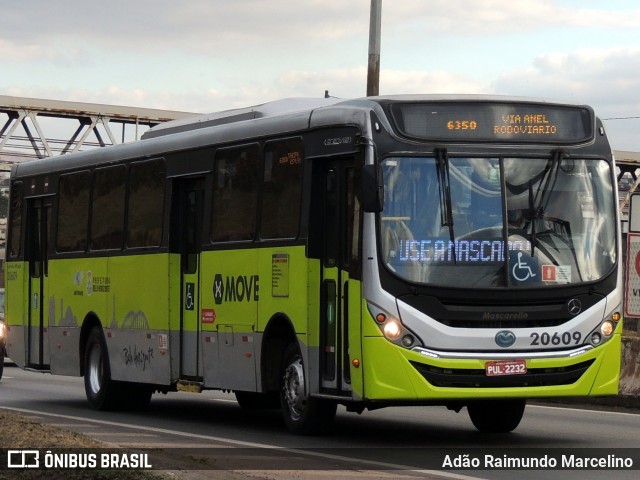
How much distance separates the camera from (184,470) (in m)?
11.9

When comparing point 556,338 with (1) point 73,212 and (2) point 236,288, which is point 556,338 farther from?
(1) point 73,212

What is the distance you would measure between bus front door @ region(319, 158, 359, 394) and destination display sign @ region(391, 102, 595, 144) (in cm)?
72

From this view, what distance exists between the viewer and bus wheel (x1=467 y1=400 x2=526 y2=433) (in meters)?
16.1

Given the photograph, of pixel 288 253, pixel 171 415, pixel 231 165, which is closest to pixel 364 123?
pixel 288 253

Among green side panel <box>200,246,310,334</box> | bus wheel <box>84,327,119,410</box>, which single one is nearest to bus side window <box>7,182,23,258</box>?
bus wheel <box>84,327,119,410</box>

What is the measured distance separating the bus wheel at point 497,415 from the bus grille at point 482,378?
156cm

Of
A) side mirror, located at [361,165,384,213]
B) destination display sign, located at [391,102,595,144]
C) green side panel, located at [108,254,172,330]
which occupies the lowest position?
green side panel, located at [108,254,172,330]

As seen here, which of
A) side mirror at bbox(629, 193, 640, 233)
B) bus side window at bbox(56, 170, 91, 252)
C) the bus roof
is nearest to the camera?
the bus roof

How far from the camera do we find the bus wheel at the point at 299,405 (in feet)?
50.6

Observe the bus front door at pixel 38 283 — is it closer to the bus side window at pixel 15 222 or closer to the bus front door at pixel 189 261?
the bus side window at pixel 15 222

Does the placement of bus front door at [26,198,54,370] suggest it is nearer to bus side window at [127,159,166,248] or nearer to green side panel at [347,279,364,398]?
bus side window at [127,159,166,248]

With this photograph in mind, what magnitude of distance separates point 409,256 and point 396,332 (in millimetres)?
687

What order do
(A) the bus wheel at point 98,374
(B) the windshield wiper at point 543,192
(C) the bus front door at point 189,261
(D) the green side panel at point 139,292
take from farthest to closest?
1. (A) the bus wheel at point 98,374
2. (D) the green side panel at point 139,292
3. (C) the bus front door at point 189,261
4. (B) the windshield wiper at point 543,192

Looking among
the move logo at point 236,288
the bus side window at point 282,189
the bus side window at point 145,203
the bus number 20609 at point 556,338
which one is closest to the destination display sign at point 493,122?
the bus side window at point 282,189
